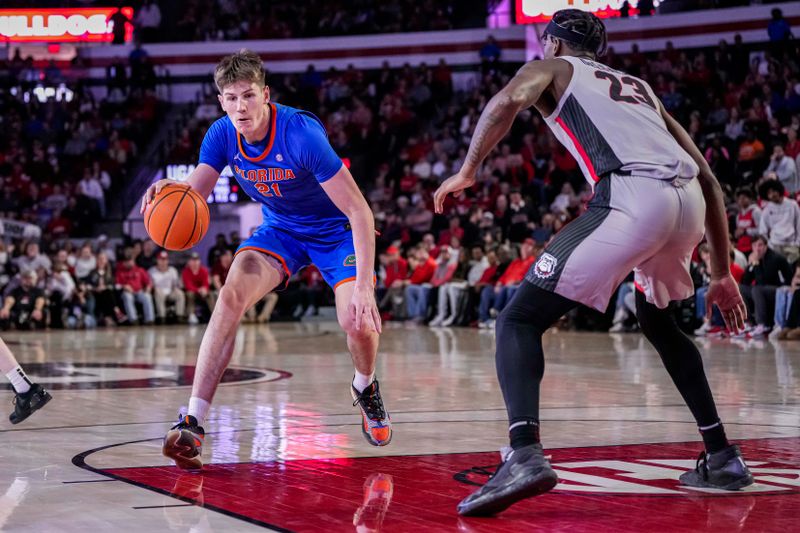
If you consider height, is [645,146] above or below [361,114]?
below

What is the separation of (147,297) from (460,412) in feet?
42.9

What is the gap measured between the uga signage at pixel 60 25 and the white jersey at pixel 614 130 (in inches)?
1023

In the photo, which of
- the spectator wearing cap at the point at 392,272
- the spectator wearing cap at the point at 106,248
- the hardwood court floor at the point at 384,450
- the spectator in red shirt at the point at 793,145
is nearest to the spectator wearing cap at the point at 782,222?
the spectator in red shirt at the point at 793,145

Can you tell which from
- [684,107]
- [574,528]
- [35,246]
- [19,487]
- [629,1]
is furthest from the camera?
[629,1]

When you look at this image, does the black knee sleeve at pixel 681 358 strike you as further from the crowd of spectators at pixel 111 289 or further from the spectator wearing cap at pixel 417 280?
the crowd of spectators at pixel 111 289

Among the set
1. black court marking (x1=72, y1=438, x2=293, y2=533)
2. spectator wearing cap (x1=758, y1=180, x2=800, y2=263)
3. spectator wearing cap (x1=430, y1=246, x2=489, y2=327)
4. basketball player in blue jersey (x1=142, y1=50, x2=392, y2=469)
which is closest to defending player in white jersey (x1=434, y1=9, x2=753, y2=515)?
black court marking (x1=72, y1=438, x2=293, y2=533)

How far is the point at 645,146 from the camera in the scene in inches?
170

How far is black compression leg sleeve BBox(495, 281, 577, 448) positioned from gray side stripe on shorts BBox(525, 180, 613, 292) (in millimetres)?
43

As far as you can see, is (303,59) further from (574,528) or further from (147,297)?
(574,528)

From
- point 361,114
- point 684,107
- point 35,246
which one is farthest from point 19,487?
point 361,114

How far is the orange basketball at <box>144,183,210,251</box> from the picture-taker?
5.41 meters

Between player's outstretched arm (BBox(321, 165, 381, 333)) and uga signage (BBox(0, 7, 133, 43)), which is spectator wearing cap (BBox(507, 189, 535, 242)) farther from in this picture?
uga signage (BBox(0, 7, 133, 43))

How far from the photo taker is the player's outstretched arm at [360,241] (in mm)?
5145

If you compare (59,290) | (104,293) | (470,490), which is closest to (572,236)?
(470,490)
